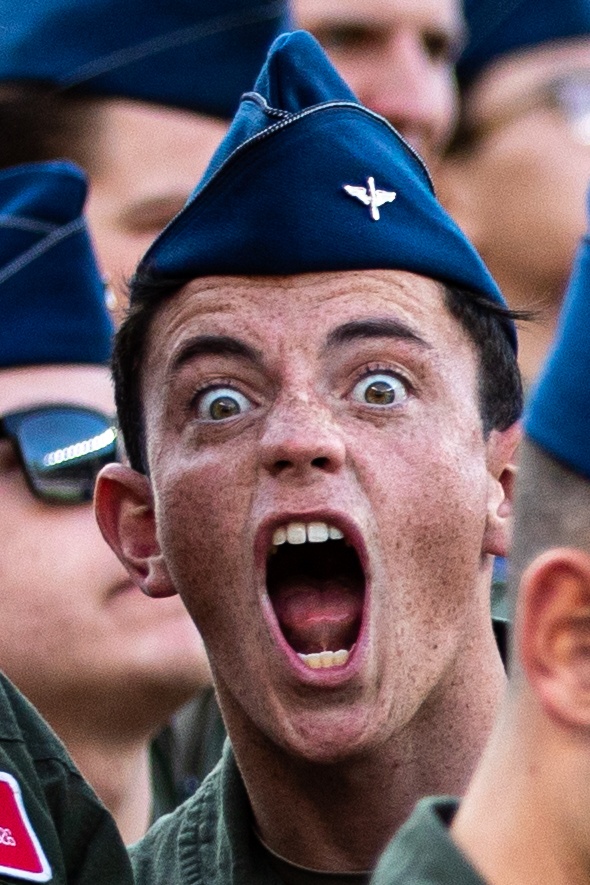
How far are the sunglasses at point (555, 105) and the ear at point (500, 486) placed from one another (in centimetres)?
318

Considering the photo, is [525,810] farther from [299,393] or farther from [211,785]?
[211,785]

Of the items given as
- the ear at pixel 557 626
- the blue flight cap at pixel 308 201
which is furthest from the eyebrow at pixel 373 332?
the ear at pixel 557 626

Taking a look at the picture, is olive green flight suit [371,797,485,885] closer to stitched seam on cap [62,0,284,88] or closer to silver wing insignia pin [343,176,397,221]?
silver wing insignia pin [343,176,397,221]

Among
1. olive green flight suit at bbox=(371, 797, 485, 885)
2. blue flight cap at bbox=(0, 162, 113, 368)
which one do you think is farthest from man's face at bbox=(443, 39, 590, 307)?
olive green flight suit at bbox=(371, 797, 485, 885)

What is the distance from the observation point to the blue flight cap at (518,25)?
7.01 meters

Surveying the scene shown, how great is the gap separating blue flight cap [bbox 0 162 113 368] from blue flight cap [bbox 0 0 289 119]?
561mm

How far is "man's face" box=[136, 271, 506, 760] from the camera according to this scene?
11.9 feet

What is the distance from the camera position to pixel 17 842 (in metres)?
3.78

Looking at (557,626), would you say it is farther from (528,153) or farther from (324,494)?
(528,153)

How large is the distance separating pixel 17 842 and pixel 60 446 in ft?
4.17

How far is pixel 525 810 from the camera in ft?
8.81

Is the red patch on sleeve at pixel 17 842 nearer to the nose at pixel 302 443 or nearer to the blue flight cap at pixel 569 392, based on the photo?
the nose at pixel 302 443

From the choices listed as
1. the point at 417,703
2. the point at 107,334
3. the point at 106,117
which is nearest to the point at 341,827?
the point at 417,703

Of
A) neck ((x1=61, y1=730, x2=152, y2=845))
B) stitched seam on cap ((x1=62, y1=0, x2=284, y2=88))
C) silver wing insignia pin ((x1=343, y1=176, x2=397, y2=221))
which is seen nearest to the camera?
silver wing insignia pin ((x1=343, y1=176, x2=397, y2=221))
